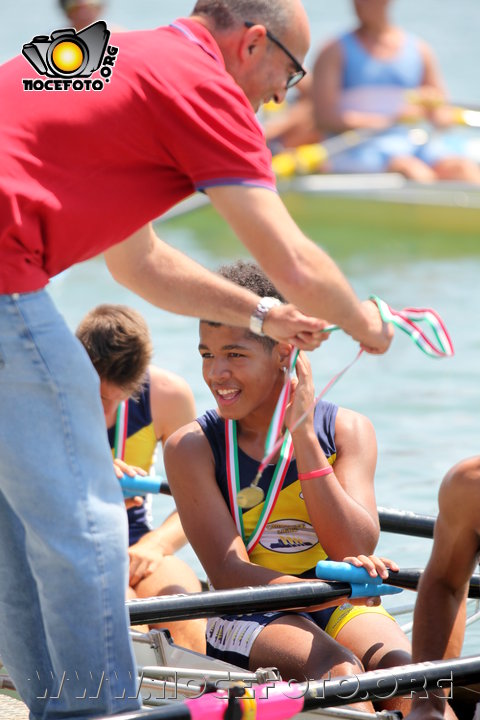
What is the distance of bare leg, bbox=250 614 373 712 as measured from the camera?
273 centimetres

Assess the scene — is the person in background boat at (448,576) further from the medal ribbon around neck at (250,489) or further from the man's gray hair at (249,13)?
the man's gray hair at (249,13)

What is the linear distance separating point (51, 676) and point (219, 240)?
8.71m

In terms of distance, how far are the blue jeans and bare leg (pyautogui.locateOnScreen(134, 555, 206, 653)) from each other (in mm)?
1113

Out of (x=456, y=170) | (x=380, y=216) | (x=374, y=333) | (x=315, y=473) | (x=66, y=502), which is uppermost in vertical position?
(x=374, y=333)

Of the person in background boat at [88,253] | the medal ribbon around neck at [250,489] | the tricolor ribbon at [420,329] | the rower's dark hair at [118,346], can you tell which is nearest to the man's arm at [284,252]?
the person in background boat at [88,253]

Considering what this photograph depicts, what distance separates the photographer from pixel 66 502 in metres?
2.20

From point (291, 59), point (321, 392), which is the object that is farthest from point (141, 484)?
point (291, 59)

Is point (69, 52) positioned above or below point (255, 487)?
above

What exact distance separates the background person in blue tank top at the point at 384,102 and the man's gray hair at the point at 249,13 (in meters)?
7.74

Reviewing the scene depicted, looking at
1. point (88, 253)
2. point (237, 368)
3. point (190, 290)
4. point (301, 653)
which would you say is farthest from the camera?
point (237, 368)

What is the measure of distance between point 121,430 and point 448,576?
4.73 feet

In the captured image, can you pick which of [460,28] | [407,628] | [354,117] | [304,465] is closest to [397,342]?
[354,117]

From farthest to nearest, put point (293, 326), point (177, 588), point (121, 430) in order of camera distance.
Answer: point (121, 430) < point (177, 588) < point (293, 326)

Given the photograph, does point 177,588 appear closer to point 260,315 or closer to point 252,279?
point 252,279
